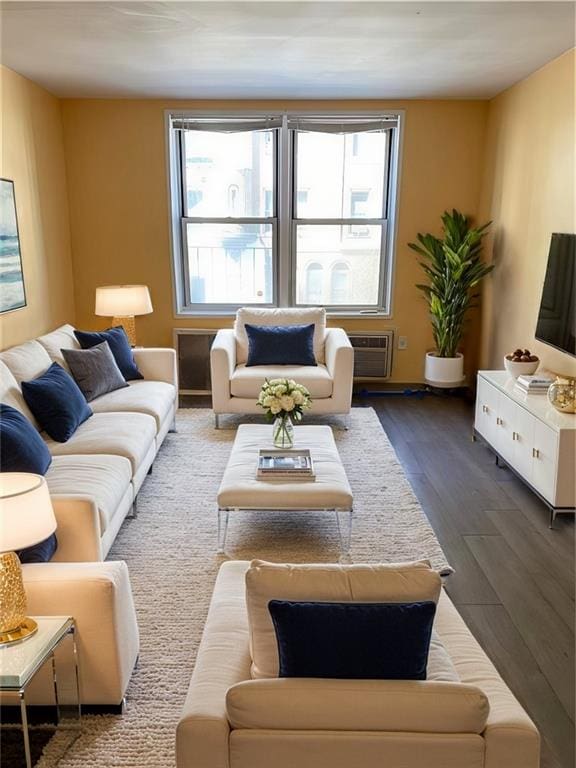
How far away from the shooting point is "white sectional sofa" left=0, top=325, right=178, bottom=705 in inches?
83.1

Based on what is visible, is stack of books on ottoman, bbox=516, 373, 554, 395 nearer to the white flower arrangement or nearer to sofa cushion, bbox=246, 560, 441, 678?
the white flower arrangement

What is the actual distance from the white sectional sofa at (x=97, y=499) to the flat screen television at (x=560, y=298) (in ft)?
8.57

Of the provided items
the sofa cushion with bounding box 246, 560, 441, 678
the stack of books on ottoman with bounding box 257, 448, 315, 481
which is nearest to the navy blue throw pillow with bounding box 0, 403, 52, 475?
the stack of books on ottoman with bounding box 257, 448, 315, 481

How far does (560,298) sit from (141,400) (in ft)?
9.11

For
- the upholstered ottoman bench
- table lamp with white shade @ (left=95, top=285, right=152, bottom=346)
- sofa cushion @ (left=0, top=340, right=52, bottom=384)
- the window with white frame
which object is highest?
the window with white frame

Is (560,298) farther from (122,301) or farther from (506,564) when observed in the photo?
(122,301)

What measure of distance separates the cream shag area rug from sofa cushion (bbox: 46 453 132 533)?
371mm

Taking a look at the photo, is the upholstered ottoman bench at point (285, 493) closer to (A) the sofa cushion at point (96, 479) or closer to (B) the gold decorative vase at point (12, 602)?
(A) the sofa cushion at point (96, 479)

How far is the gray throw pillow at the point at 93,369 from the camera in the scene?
4246mm

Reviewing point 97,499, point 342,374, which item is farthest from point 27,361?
point 342,374

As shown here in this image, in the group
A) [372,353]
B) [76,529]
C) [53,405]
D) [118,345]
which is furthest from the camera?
[372,353]

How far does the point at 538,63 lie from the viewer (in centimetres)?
449

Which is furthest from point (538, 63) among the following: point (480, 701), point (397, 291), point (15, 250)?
point (480, 701)

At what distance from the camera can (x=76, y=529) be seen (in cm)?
253
